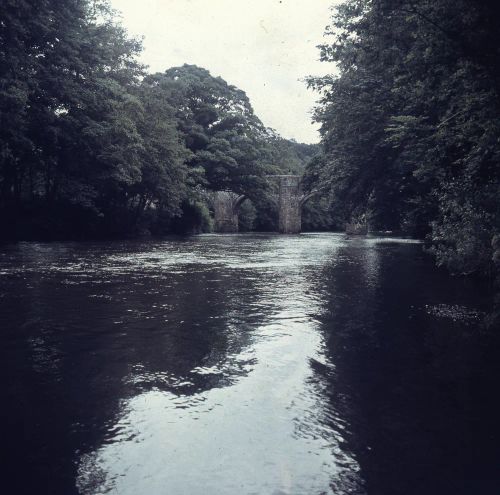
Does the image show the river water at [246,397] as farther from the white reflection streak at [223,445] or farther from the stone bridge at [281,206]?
the stone bridge at [281,206]

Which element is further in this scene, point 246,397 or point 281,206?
point 281,206

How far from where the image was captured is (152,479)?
7.03ft

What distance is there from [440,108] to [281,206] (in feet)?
189

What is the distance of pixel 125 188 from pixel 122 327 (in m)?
29.6

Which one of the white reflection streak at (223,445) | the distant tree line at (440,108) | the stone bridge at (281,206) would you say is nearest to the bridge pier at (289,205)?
the stone bridge at (281,206)

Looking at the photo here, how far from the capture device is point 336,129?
21.8m

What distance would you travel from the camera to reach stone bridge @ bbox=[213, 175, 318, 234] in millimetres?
65062

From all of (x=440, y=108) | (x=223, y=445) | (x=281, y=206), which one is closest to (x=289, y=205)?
(x=281, y=206)

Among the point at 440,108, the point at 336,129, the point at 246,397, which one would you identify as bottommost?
the point at 246,397

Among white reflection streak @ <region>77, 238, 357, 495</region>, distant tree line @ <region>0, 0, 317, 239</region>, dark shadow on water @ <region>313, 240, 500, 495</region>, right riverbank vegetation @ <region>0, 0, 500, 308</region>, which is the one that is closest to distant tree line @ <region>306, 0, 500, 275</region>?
right riverbank vegetation @ <region>0, 0, 500, 308</region>

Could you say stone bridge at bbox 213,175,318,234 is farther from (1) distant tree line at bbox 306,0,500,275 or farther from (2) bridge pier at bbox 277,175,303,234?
(1) distant tree line at bbox 306,0,500,275

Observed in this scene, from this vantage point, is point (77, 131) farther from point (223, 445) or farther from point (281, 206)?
point (281, 206)

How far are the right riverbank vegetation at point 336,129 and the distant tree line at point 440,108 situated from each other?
0.03m

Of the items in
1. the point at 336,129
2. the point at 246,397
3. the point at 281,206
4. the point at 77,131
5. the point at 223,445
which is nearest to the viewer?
the point at 223,445
